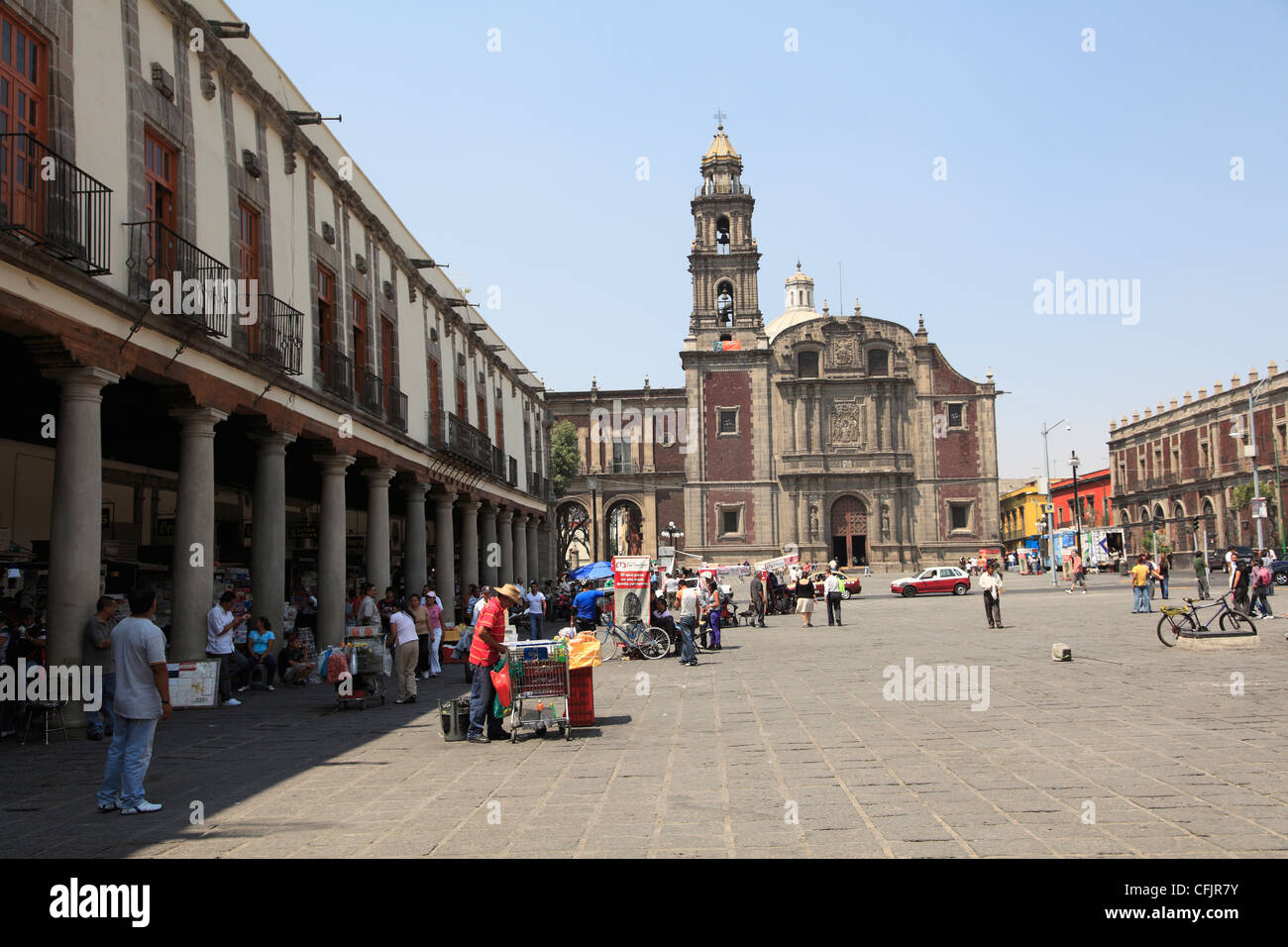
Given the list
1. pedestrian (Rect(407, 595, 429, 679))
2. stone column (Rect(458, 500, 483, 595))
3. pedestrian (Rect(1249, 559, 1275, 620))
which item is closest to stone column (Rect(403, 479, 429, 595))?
Answer: stone column (Rect(458, 500, 483, 595))

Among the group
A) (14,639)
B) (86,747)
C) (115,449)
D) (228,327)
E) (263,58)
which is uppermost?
(263,58)

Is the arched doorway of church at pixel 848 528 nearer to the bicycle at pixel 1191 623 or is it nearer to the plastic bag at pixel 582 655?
the bicycle at pixel 1191 623

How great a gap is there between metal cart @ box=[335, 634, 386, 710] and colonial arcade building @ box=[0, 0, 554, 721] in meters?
2.35

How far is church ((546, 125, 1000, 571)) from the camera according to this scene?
218 feet

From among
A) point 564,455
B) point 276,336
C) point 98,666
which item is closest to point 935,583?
point 564,455

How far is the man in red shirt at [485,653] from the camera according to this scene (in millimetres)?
10320

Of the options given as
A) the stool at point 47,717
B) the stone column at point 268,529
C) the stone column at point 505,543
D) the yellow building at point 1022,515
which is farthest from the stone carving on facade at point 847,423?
the stool at point 47,717

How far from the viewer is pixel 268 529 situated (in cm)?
1670

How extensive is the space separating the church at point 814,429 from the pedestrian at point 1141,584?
3986 cm

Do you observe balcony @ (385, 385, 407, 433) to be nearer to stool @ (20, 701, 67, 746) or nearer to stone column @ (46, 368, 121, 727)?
stone column @ (46, 368, 121, 727)

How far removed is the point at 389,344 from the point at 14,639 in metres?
12.2
